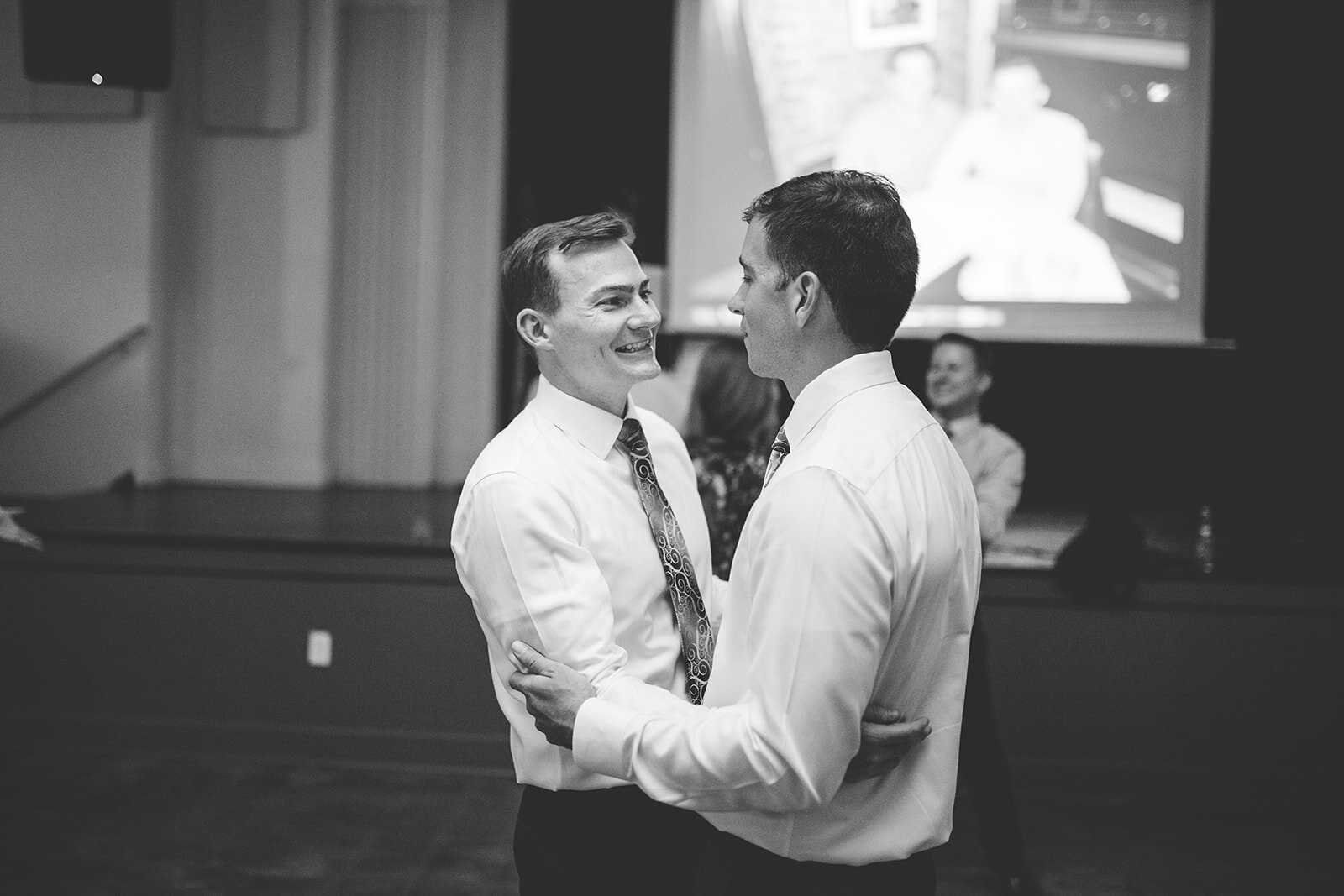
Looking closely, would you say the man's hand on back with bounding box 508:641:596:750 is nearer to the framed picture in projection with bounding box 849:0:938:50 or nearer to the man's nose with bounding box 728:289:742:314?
the man's nose with bounding box 728:289:742:314

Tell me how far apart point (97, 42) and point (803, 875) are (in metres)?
4.76

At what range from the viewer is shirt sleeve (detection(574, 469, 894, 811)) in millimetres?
1146

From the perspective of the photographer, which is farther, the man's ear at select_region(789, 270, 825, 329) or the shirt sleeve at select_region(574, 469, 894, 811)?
the man's ear at select_region(789, 270, 825, 329)

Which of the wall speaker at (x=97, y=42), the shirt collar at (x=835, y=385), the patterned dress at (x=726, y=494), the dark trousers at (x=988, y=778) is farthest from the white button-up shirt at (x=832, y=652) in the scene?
the wall speaker at (x=97, y=42)

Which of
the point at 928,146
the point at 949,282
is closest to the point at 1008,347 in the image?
the point at 949,282

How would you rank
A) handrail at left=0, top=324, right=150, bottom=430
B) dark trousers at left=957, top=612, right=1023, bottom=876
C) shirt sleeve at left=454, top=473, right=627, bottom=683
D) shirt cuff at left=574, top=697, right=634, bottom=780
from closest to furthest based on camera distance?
shirt cuff at left=574, top=697, right=634, bottom=780
shirt sleeve at left=454, top=473, right=627, bottom=683
dark trousers at left=957, top=612, right=1023, bottom=876
handrail at left=0, top=324, right=150, bottom=430

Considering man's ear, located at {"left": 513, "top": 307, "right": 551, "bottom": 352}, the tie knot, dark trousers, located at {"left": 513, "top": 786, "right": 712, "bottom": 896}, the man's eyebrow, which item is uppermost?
the man's eyebrow

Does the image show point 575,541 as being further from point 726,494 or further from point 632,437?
point 726,494

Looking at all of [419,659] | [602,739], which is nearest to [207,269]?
[419,659]

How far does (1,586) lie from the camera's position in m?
Result: 4.17

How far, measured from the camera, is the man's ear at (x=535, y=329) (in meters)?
1.73

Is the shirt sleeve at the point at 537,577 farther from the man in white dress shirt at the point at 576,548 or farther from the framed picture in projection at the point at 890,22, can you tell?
the framed picture in projection at the point at 890,22

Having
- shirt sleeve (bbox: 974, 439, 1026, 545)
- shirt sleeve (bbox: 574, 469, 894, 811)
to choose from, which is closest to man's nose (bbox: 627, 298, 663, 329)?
shirt sleeve (bbox: 574, 469, 894, 811)

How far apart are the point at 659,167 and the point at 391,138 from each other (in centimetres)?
179
